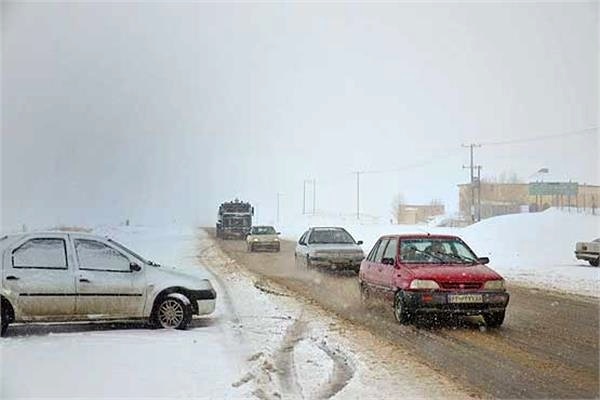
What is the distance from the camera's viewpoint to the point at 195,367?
6.89 m

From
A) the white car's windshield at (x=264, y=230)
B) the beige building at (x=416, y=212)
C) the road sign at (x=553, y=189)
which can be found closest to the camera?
the beige building at (x=416, y=212)

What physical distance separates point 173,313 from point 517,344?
4.53 meters

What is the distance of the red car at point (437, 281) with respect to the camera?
941 cm

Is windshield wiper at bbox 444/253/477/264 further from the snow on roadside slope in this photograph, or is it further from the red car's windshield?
the snow on roadside slope

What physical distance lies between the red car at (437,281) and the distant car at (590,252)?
13392 millimetres

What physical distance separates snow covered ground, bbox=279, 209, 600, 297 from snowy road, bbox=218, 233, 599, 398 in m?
3.27

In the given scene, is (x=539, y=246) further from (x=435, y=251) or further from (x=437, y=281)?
(x=437, y=281)

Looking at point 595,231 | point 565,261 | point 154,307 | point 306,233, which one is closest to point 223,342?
point 154,307

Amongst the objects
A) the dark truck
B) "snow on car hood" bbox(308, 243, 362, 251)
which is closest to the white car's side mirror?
"snow on car hood" bbox(308, 243, 362, 251)

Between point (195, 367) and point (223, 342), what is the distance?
1409 mm

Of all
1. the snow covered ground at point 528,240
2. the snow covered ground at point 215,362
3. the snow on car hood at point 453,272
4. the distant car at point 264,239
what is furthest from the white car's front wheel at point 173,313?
the distant car at point 264,239

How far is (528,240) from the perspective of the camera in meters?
29.3

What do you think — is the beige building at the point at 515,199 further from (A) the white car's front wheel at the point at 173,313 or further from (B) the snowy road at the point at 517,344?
(A) the white car's front wheel at the point at 173,313

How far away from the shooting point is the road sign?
54750 millimetres
